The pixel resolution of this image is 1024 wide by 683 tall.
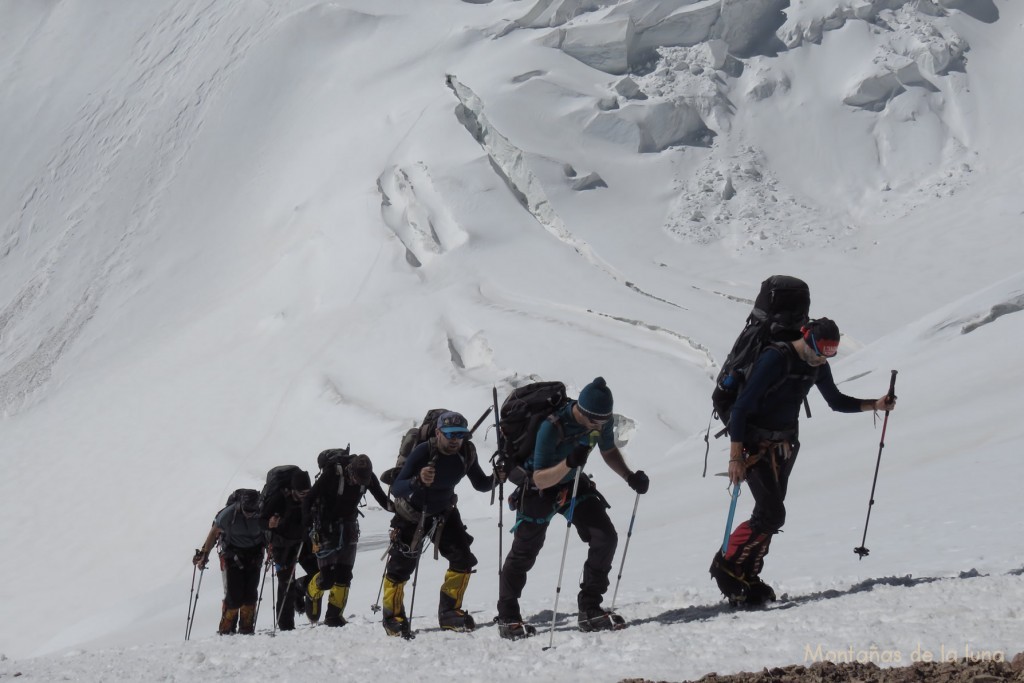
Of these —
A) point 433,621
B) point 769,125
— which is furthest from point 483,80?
point 433,621

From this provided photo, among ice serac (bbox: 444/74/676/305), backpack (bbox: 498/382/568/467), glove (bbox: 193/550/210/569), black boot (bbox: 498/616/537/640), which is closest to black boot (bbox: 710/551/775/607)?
black boot (bbox: 498/616/537/640)

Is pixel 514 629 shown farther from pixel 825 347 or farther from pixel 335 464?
pixel 335 464

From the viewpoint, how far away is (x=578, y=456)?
22.3 feet

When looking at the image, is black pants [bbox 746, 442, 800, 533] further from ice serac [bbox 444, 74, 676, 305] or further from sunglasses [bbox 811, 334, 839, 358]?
ice serac [bbox 444, 74, 676, 305]

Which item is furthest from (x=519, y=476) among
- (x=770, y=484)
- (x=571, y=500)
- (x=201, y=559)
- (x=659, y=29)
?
(x=659, y=29)

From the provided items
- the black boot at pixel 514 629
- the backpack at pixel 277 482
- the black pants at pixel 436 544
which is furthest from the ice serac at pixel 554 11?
the black boot at pixel 514 629

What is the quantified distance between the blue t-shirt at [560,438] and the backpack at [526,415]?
0.34 feet

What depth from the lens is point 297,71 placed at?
207ft

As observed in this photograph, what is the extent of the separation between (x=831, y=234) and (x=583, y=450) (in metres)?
35.9

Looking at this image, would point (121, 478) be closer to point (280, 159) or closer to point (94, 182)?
point (280, 159)

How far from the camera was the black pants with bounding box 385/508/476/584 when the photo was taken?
26.6 feet

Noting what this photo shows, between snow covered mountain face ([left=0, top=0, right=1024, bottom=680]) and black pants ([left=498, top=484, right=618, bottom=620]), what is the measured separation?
0.32m

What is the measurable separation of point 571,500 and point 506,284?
27.5 meters

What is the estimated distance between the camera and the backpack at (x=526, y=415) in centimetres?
700
